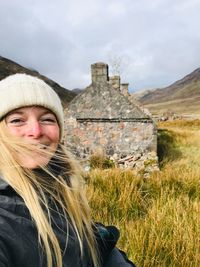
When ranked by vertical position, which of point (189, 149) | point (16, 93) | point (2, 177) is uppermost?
point (16, 93)

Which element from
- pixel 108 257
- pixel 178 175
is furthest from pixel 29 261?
pixel 178 175

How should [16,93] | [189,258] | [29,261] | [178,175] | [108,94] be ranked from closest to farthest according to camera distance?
[29,261] → [16,93] → [189,258] → [178,175] → [108,94]

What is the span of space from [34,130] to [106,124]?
10484mm

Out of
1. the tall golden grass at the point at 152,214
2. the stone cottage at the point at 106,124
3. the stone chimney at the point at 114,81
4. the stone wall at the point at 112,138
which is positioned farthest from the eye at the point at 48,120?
the stone chimney at the point at 114,81

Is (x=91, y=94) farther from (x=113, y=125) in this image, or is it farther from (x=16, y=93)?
(x=16, y=93)

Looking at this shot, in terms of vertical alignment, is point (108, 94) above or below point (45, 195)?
above

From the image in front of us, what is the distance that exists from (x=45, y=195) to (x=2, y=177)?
0.72 ft

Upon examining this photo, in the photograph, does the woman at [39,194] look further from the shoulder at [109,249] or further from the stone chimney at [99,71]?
the stone chimney at [99,71]

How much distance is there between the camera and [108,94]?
11680mm

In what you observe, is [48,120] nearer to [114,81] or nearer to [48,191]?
[48,191]

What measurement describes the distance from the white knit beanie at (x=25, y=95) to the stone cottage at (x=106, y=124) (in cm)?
969

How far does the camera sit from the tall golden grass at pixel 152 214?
258 cm

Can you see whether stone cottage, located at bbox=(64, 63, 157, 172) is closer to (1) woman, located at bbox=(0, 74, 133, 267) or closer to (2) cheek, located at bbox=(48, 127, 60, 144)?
(1) woman, located at bbox=(0, 74, 133, 267)

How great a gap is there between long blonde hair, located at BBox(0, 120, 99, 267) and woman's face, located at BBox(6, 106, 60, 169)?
28 mm
